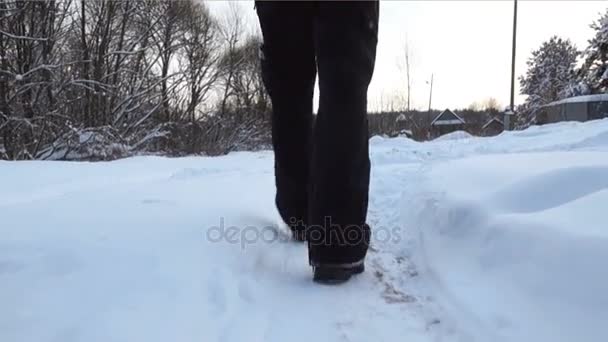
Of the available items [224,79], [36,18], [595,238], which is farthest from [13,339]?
[224,79]

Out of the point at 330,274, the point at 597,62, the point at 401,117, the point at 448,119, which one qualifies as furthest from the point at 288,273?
the point at 448,119

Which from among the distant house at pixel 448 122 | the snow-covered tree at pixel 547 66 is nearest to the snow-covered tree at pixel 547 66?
the snow-covered tree at pixel 547 66

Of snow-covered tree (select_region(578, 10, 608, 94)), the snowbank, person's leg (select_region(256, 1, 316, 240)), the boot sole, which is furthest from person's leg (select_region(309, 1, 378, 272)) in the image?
snow-covered tree (select_region(578, 10, 608, 94))

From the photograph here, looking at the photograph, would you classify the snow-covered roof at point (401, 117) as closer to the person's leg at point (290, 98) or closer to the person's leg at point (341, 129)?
the person's leg at point (290, 98)

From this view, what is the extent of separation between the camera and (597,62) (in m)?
16.0

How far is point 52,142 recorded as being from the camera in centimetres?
673

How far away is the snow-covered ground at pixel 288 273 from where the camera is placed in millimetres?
771

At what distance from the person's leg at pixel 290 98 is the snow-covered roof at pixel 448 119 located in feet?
91.8

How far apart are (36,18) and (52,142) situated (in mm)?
2263

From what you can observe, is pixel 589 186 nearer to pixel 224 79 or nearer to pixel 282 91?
pixel 282 91

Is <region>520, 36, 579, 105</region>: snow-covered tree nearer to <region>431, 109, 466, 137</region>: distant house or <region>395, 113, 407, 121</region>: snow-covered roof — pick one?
<region>431, 109, 466, 137</region>: distant house

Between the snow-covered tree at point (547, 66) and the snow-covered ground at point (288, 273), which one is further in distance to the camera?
the snow-covered tree at point (547, 66)

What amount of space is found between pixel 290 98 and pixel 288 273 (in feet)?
1.57

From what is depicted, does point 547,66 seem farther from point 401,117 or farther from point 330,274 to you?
point 330,274
